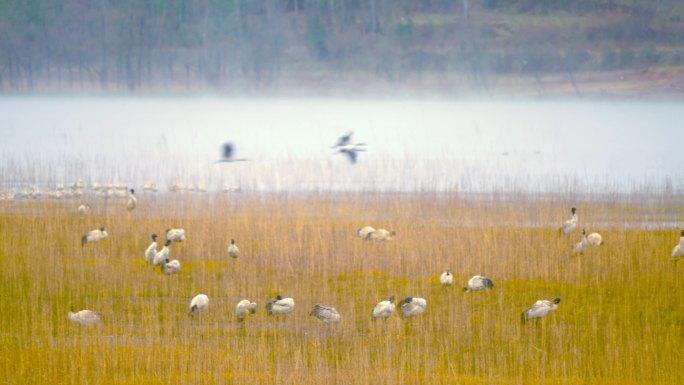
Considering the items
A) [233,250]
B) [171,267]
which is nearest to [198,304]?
[171,267]

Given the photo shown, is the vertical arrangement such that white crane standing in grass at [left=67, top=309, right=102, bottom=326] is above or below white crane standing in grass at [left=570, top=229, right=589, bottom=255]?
below

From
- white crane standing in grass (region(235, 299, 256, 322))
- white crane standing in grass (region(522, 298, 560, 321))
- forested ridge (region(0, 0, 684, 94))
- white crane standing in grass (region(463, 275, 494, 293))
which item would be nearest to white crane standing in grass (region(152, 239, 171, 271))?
white crane standing in grass (region(235, 299, 256, 322))

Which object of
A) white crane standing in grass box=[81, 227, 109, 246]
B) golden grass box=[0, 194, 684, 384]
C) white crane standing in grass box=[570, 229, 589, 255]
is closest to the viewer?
golden grass box=[0, 194, 684, 384]

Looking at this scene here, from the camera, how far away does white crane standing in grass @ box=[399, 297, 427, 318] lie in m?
10.6

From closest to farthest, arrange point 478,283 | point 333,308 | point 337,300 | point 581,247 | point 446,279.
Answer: point 333,308
point 337,300
point 478,283
point 446,279
point 581,247

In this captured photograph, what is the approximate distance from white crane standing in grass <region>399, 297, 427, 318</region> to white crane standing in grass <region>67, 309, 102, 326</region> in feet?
9.45

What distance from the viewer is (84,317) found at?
10.3 m

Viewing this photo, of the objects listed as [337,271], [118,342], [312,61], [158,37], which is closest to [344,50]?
[312,61]

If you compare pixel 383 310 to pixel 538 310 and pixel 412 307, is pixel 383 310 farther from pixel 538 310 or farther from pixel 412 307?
pixel 538 310

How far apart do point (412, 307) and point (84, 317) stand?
3.06 m

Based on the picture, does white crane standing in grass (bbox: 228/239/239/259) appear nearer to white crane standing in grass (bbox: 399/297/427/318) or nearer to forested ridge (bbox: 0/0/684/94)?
white crane standing in grass (bbox: 399/297/427/318)

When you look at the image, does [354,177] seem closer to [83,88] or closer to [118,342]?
[118,342]

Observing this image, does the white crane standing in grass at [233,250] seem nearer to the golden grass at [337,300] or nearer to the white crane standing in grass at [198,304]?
the golden grass at [337,300]

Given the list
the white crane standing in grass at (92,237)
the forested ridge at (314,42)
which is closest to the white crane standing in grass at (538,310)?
the white crane standing in grass at (92,237)
